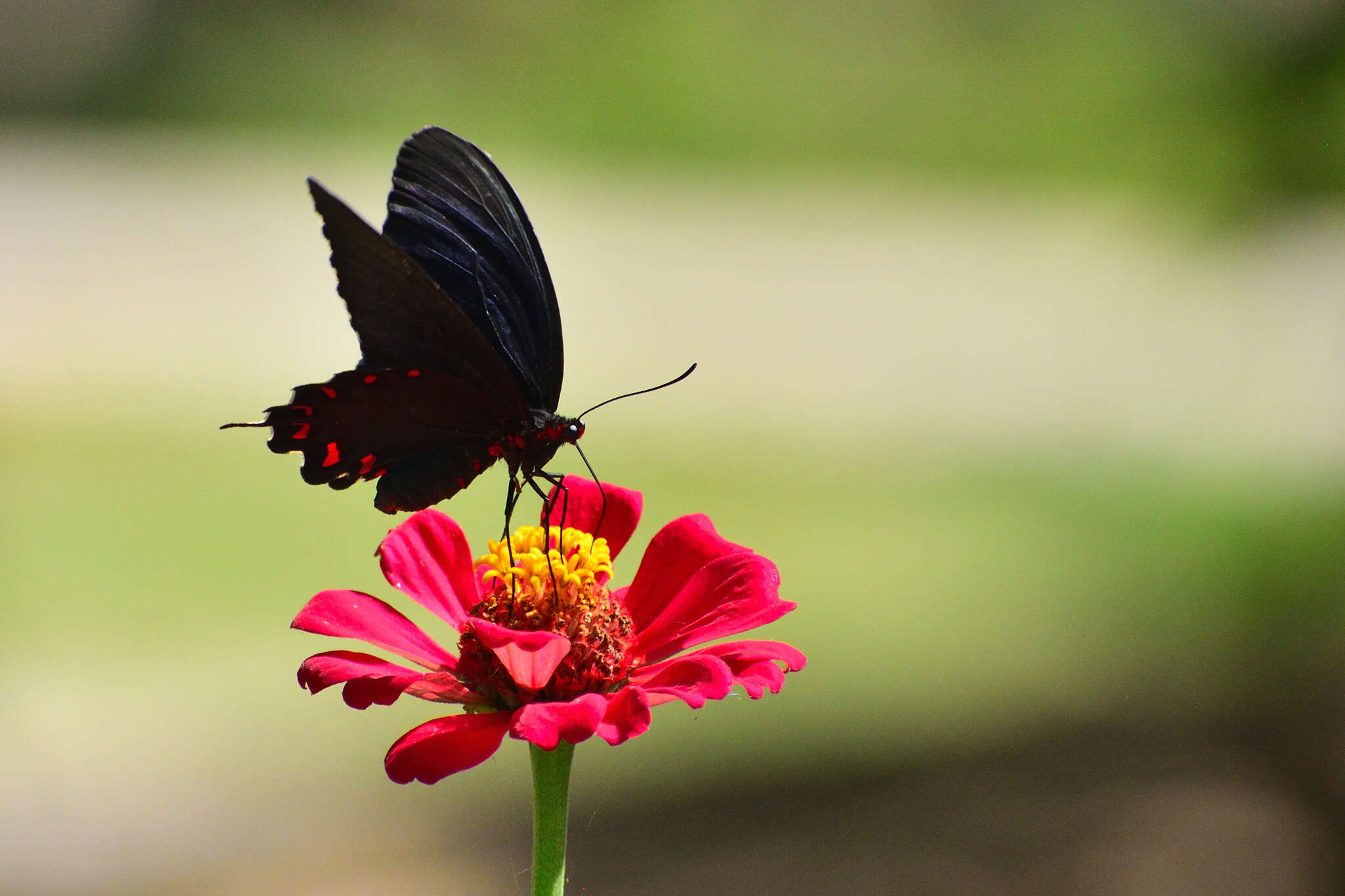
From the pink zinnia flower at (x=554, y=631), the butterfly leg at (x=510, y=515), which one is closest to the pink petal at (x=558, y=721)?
the pink zinnia flower at (x=554, y=631)

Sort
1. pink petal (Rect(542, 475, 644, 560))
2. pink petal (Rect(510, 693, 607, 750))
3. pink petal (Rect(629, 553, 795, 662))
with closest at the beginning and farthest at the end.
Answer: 1. pink petal (Rect(510, 693, 607, 750))
2. pink petal (Rect(629, 553, 795, 662))
3. pink petal (Rect(542, 475, 644, 560))

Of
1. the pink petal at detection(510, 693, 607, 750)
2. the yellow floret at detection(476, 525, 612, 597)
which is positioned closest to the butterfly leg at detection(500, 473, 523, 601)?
the yellow floret at detection(476, 525, 612, 597)

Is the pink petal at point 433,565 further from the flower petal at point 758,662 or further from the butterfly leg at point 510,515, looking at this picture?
the flower petal at point 758,662

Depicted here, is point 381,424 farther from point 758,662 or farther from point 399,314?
point 758,662

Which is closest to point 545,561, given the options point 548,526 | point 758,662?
point 548,526

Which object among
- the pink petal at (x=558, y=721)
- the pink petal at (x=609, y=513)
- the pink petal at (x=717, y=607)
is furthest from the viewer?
the pink petal at (x=609, y=513)

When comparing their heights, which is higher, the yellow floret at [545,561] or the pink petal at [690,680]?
the yellow floret at [545,561]

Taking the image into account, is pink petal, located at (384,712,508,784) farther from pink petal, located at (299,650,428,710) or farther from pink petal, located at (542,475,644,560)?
pink petal, located at (542,475,644,560)

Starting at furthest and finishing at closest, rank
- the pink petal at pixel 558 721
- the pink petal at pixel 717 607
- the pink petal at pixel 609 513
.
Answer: the pink petal at pixel 609 513 → the pink petal at pixel 717 607 → the pink petal at pixel 558 721
